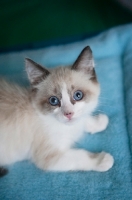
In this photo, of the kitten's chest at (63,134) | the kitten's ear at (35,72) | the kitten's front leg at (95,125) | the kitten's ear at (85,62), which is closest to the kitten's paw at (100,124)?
the kitten's front leg at (95,125)

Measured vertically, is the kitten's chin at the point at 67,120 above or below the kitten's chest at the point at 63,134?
above

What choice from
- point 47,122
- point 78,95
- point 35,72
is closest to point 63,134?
point 47,122

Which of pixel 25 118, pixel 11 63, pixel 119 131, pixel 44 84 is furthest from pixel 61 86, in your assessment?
pixel 11 63

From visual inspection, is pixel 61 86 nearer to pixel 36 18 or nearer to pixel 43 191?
pixel 43 191

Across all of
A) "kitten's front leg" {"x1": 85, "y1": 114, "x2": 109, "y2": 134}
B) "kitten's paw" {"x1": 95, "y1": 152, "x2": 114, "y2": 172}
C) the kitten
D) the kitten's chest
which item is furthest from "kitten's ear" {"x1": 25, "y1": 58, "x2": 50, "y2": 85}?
"kitten's paw" {"x1": 95, "y1": 152, "x2": 114, "y2": 172}

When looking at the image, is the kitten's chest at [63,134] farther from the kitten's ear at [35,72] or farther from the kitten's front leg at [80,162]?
the kitten's ear at [35,72]

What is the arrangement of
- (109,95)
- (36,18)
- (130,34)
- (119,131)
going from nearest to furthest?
(119,131), (109,95), (130,34), (36,18)

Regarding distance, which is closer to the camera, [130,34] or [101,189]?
[101,189]
